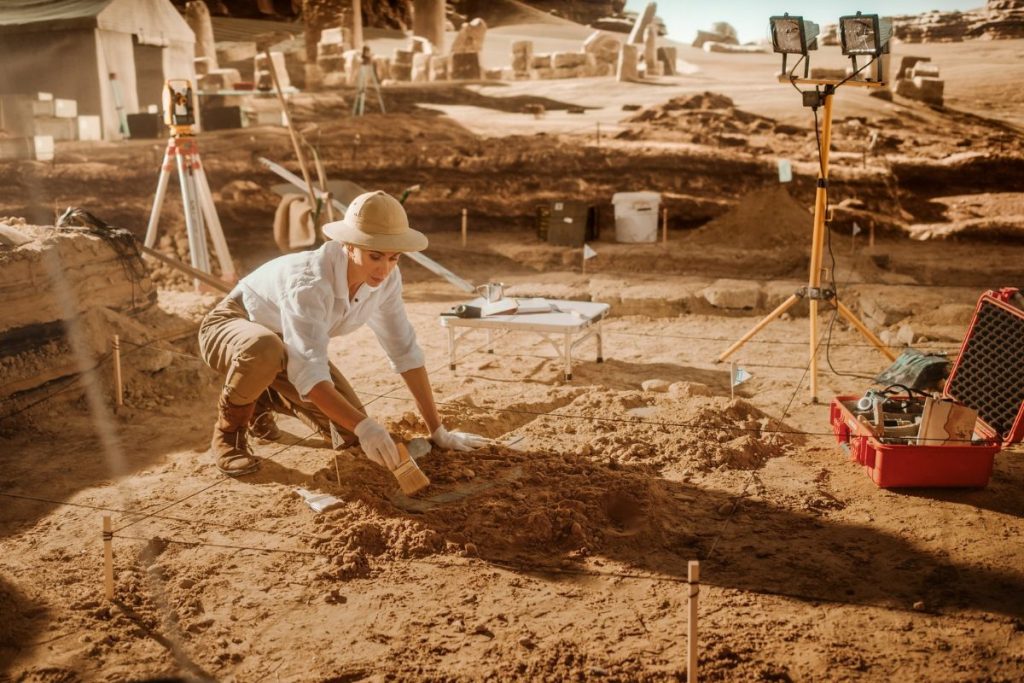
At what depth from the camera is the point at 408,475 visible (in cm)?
329

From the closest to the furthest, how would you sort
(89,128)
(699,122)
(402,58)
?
(89,128), (699,122), (402,58)

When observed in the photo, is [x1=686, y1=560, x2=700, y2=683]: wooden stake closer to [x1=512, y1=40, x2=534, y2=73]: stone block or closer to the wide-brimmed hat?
the wide-brimmed hat

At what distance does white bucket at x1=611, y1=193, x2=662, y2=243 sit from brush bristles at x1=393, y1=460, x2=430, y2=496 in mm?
5720

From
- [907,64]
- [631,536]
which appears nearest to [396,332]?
[631,536]

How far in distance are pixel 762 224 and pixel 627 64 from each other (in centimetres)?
263

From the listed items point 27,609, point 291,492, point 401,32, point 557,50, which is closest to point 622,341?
point 291,492

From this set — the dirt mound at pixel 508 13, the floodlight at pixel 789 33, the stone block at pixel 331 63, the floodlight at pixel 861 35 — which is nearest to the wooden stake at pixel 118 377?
the floodlight at pixel 789 33

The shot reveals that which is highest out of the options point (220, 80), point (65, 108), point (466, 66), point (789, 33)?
point (466, 66)

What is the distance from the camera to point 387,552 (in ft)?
10.1

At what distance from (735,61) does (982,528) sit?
7156 mm

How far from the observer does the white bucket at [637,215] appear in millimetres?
8594

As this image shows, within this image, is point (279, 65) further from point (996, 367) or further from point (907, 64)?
point (996, 367)

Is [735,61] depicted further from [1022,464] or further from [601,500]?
[601,500]

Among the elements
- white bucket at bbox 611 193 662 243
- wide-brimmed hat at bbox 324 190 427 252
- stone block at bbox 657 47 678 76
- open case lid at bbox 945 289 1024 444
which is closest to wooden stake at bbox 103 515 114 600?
wide-brimmed hat at bbox 324 190 427 252
